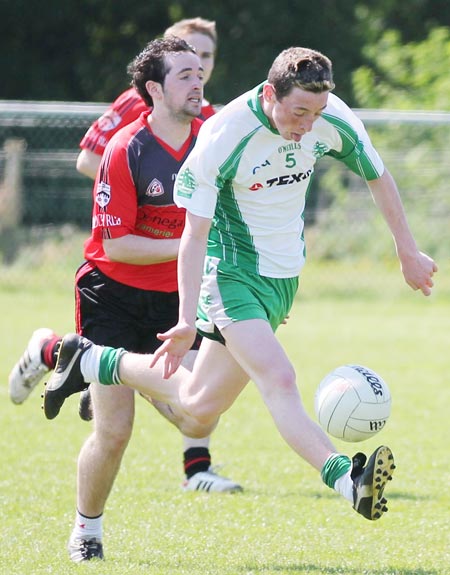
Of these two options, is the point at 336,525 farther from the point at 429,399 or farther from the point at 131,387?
the point at 429,399

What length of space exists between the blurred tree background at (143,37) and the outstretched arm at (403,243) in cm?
2075

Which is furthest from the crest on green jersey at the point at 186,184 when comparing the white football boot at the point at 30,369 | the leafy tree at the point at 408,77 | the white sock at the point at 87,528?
the leafy tree at the point at 408,77

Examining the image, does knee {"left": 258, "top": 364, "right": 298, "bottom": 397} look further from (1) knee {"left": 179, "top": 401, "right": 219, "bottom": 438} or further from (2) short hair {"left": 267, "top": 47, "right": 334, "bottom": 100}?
(2) short hair {"left": 267, "top": 47, "right": 334, "bottom": 100}

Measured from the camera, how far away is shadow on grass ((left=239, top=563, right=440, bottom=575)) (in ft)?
14.6

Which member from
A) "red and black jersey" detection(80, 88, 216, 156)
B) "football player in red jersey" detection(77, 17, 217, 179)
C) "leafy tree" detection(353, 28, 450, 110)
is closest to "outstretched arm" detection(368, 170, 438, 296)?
"football player in red jersey" detection(77, 17, 217, 179)

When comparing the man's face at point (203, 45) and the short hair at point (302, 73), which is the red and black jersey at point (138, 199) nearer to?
the short hair at point (302, 73)

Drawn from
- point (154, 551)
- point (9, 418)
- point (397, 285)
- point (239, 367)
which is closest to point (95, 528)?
point (154, 551)

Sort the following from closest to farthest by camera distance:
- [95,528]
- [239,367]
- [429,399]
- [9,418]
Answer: [239,367] → [95,528] → [9,418] → [429,399]

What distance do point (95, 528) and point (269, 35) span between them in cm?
2277

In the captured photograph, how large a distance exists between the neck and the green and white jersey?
64cm

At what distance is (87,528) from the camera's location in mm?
4797

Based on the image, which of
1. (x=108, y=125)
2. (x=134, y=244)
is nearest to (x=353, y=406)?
(x=134, y=244)

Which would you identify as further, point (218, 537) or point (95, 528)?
point (218, 537)

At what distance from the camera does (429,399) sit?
9.04 metres
